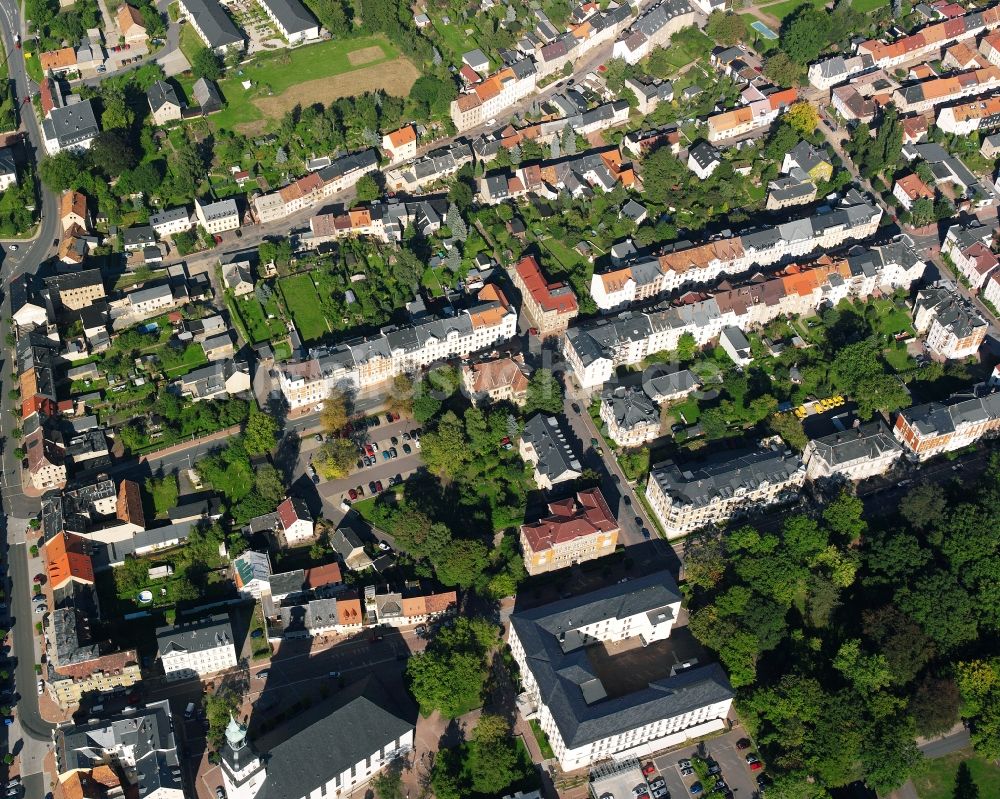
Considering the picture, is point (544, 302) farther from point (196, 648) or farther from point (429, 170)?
point (196, 648)

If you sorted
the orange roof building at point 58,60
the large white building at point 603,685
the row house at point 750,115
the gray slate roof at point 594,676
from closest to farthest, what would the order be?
Result: the gray slate roof at point 594,676, the large white building at point 603,685, the row house at point 750,115, the orange roof building at point 58,60

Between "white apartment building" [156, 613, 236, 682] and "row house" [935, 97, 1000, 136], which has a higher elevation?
"row house" [935, 97, 1000, 136]

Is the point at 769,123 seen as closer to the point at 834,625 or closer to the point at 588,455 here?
the point at 588,455

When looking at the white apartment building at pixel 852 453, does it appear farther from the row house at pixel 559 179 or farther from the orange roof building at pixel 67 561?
the orange roof building at pixel 67 561

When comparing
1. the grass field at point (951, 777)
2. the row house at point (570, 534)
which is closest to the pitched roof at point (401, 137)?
the row house at point (570, 534)

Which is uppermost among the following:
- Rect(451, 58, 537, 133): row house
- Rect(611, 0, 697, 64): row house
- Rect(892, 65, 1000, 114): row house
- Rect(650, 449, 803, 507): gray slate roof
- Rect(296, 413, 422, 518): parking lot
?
Rect(611, 0, 697, 64): row house

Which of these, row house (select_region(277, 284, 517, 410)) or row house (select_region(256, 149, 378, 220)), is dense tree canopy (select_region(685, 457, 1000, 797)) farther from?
row house (select_region(256, 149, 378, 220))

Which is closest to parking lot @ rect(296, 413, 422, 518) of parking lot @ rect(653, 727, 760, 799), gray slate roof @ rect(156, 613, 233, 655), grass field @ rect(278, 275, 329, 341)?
grass field @ rect(278, 275, 329, 341)
